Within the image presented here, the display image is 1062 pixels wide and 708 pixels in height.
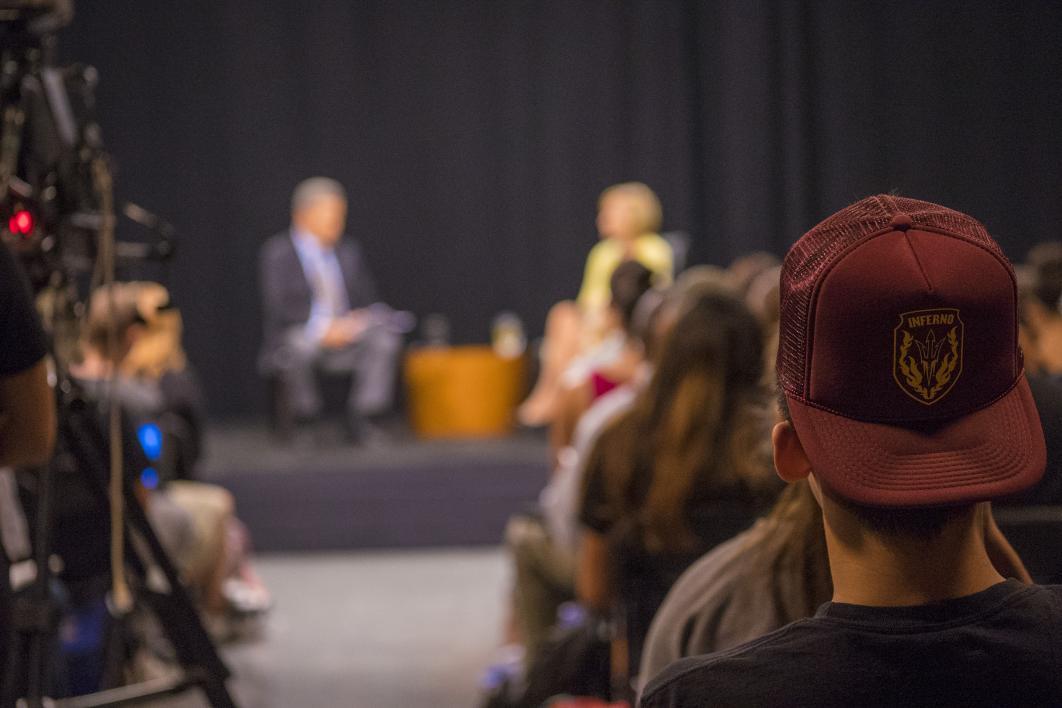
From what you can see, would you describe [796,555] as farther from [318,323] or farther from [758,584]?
[318,323]

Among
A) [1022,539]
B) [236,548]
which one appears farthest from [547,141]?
[1022,539]

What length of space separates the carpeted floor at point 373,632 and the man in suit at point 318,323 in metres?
1.25

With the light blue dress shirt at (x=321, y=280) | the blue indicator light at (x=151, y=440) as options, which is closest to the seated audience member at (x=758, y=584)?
the blue indicator light at (x=151, y=440)

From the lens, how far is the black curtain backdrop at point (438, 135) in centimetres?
804

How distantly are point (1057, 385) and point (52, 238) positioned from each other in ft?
4.11

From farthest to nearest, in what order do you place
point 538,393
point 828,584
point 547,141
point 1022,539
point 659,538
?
point 547,141, point 538,393, point 659,538, point 1022,539, point 828,584

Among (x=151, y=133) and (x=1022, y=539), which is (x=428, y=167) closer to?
(x=151, y=133)

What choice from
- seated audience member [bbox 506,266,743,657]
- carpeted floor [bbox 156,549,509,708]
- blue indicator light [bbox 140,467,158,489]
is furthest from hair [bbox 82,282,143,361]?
seated audience member [bbox 506,266,743,657]

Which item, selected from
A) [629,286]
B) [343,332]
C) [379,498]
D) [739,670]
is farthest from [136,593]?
[343,332]

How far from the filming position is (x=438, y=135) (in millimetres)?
8328

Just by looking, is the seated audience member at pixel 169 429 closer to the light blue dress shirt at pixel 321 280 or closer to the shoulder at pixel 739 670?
the shoulder at pixel 739 670

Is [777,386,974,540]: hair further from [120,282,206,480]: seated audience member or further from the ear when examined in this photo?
[120,282,206,480]: seated audience member

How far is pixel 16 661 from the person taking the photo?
1.45 metres

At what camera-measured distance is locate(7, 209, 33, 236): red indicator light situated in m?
1.63
